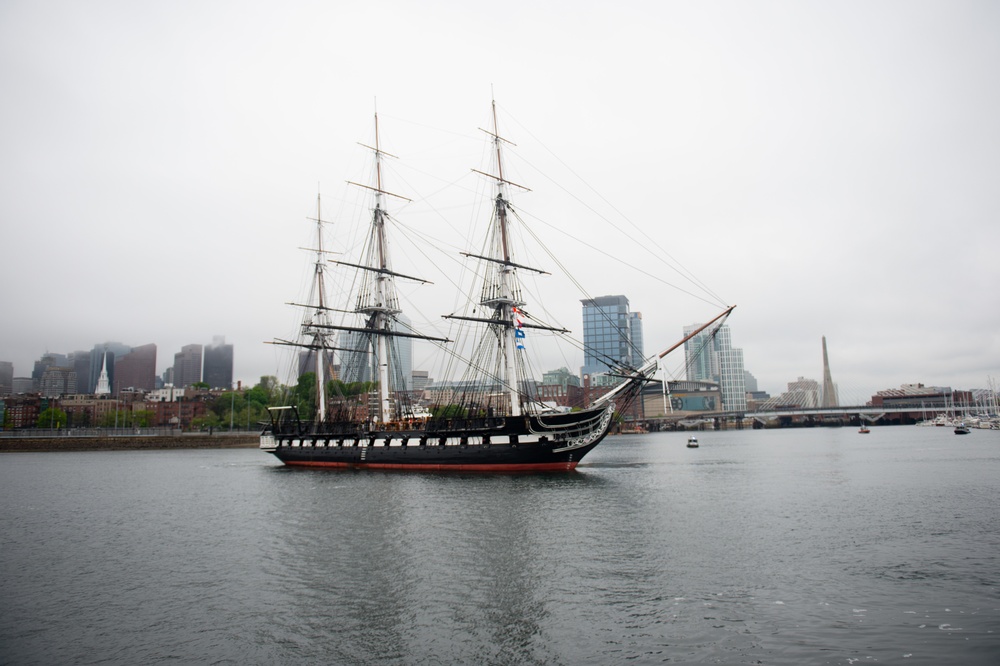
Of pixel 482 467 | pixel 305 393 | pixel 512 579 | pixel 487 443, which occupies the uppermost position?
pixel 305 393

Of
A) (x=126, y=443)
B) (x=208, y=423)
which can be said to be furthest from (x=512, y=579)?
(x=208, y=423)

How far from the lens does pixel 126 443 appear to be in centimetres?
10881

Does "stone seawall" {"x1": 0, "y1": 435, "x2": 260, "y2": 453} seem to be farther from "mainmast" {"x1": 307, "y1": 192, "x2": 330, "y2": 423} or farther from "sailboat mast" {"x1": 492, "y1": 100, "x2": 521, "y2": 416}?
"sailboat mast" {"x1": 492, "y1": 100, "x2": 521, "y2": 416}

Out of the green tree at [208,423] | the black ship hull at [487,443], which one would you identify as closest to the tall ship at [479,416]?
the black ship hull at [487,443]

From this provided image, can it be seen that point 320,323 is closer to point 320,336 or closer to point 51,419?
point 320,336

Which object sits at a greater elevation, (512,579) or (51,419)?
(51,419)

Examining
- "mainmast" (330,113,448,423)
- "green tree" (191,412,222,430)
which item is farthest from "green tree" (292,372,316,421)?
"mainmast" (330,113,448,423)

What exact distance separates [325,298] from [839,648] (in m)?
72.4

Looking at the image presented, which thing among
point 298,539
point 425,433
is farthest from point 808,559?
point 425,433

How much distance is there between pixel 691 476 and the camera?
47.4m

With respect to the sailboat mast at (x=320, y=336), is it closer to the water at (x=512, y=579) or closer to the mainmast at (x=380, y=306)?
the mainmast at (x=380, y=306)

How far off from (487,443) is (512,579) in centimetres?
3014

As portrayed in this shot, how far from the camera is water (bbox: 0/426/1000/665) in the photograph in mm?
12602

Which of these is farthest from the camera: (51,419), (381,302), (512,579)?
(51,419)
